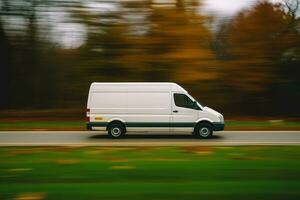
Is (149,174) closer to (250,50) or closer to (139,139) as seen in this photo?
(250,50)

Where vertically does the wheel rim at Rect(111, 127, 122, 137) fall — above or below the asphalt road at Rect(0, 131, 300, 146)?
above

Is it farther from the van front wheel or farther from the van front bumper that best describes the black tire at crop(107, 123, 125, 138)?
the van front bumper

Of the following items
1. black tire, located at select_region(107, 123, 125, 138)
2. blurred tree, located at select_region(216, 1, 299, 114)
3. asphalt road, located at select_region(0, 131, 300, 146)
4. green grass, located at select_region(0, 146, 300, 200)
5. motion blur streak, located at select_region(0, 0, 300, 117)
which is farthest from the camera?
black tire, located at select_region(107, 123, 125, 138)

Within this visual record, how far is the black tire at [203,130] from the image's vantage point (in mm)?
16453

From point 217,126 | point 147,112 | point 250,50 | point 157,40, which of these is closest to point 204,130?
point 217,126

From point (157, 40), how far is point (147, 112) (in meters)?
10.4

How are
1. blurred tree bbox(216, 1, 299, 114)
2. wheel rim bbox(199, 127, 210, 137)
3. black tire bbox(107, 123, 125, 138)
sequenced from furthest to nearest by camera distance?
black tire bbox(107, 123, 125, 138) → wheel rim bbox(199, 127, 210, 137) → blurred tree bbox(216, 1, 299, 114)

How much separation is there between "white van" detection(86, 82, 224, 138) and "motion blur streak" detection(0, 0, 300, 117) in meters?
7.89

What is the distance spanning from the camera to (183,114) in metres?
16.5

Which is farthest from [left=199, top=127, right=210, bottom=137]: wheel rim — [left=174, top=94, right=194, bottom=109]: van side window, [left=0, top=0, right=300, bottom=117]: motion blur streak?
[left=0, top=0, right=300, bottom=117]: motion blur streak

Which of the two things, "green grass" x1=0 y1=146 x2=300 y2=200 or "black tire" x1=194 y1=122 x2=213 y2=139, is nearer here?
"green grass" x1=0 y1=146 x2=300 y2=200

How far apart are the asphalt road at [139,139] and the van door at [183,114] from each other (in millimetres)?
421

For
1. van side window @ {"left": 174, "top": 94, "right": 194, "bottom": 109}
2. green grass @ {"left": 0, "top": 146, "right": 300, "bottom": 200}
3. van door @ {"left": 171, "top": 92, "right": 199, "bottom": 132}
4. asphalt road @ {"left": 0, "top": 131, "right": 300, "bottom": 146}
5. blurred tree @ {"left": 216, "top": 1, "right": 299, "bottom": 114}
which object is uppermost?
blurred tree @ {"left": 216, "top": 1, "right": 299, "bottom": 114}

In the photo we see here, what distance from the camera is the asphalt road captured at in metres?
14.7
